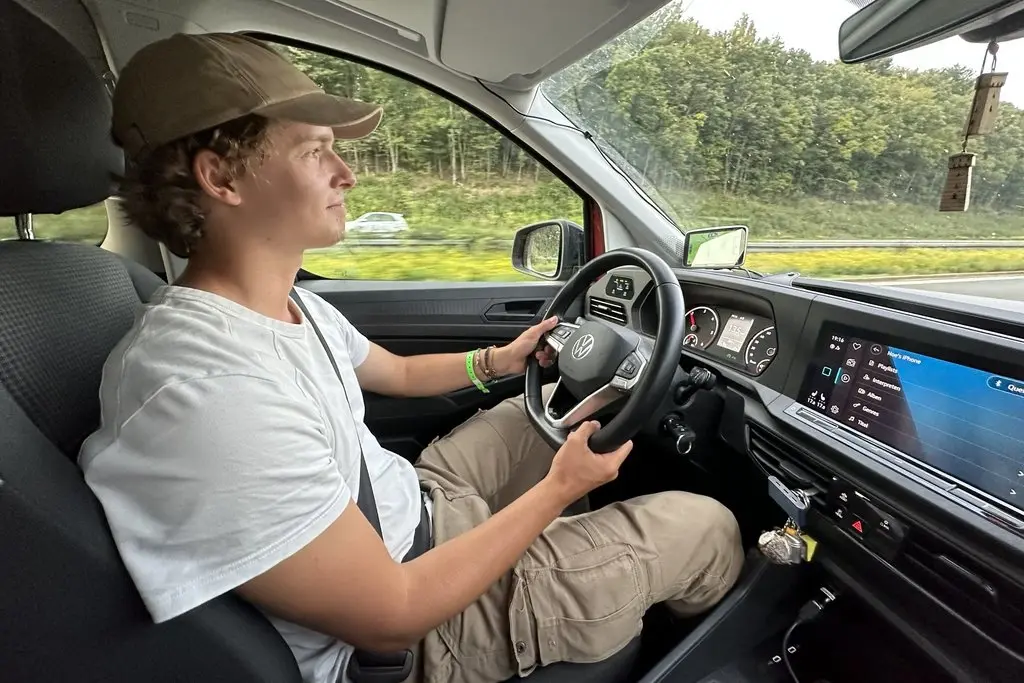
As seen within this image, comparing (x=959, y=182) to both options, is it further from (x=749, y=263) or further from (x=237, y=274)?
(x=237, y=274)

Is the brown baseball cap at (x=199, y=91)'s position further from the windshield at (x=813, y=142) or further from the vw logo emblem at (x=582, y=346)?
the windshield at (x=813, y=142)

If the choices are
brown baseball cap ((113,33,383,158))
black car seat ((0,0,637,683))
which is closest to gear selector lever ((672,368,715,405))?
black car seat ((0,0,637,683))

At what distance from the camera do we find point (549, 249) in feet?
8.23

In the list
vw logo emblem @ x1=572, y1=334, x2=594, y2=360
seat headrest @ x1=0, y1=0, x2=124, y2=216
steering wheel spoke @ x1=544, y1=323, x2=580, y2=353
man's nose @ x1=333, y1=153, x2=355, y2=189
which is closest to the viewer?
seat headrest @ x1=0, y1=0, x2=124, y2=216

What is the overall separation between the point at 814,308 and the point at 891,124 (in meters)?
0.54

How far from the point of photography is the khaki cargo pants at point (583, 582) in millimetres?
1094

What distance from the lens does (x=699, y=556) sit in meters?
1.26

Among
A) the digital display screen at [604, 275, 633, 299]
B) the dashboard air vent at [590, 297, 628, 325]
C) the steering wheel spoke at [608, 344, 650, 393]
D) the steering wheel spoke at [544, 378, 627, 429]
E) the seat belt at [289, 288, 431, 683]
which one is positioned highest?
the digital display screen at [604, 275, 633, 299]

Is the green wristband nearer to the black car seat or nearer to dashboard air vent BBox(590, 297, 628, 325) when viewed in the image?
dashboard air vent BBox(590, 297, 628, 325)

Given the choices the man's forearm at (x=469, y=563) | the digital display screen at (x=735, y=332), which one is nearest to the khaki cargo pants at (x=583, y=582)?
the man's forearm at (x=469, y=563)

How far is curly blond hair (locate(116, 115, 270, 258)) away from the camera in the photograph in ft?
3.27

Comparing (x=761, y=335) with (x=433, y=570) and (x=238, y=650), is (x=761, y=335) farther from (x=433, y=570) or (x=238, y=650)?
(x=238, y=650)

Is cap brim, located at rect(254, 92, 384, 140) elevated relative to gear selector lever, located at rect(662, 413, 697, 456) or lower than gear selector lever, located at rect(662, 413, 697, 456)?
elevated

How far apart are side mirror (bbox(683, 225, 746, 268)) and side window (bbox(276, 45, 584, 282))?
1.72 feet
